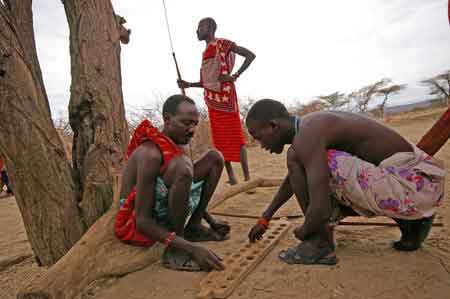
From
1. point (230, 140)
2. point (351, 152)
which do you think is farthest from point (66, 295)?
point (230, 140)

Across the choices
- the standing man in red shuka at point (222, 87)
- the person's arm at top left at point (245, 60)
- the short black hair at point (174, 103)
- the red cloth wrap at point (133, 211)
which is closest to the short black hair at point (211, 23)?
the standing man in red shuka at point (222, 87)

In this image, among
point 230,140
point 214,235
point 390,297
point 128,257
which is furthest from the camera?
point 230,140

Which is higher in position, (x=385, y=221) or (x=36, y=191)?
(x=36, y=191)

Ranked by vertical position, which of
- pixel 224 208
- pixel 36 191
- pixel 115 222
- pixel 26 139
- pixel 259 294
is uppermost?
pixel 26 139

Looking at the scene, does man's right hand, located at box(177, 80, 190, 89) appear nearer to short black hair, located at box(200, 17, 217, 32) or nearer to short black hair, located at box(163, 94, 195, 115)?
short black hair, located at box(200, 17, 217, 32)

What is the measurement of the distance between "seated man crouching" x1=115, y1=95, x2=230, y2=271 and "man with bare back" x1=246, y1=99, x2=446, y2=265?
1.74ft

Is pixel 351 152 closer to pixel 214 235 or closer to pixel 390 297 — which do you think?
pixel 390 297

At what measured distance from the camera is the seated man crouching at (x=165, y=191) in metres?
1.78

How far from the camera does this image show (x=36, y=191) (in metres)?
2.02

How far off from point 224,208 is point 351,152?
5.59ft

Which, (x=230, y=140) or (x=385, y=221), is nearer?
(x=385, y=221)

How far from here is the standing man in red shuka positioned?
371cm

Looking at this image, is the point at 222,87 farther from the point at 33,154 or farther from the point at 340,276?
the point at 340,276

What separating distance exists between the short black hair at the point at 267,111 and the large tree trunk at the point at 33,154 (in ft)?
3.86
